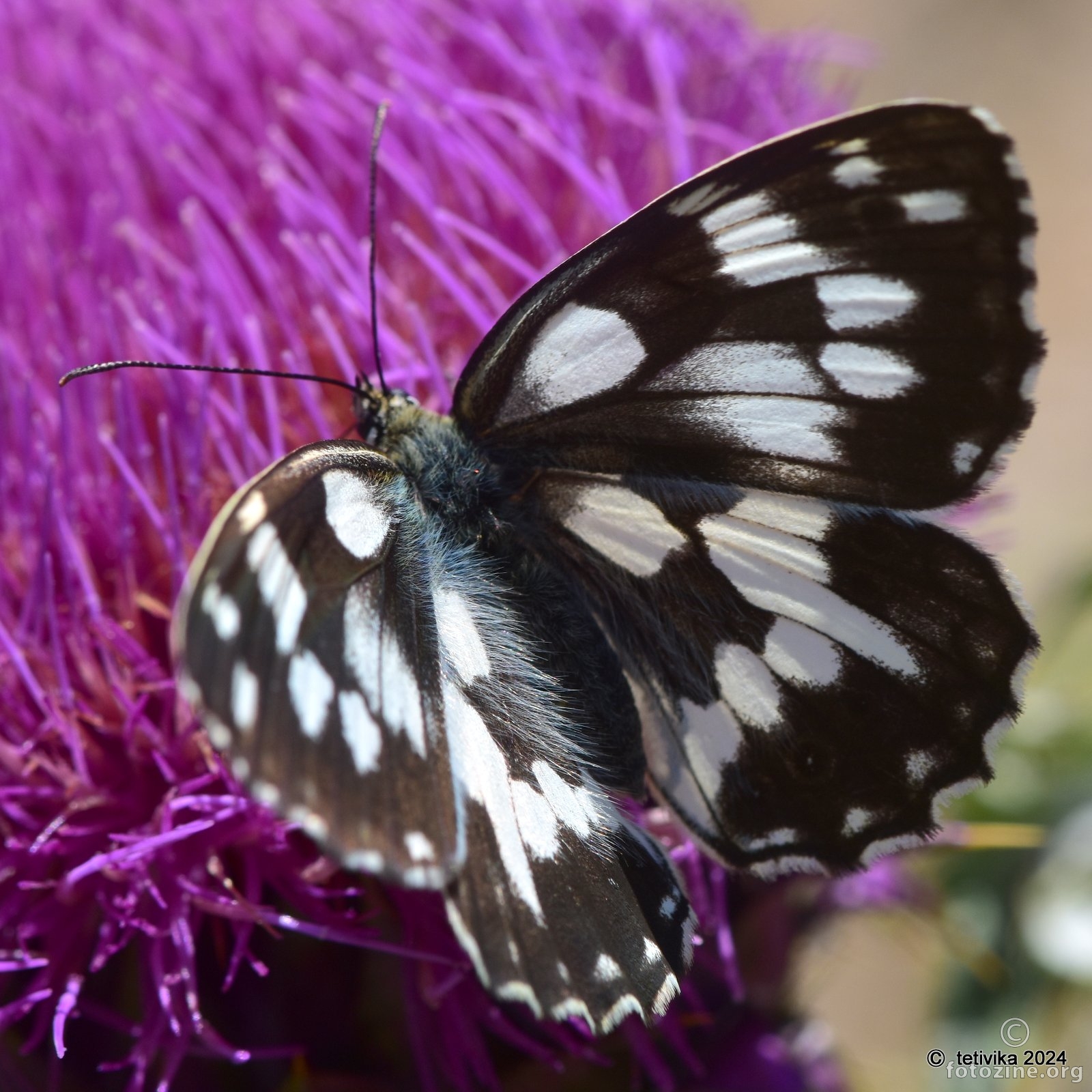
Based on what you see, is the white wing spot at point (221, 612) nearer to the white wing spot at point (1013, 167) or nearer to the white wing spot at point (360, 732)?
the white wing spot at point (360, 732)

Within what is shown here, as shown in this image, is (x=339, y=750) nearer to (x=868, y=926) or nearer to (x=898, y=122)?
(x=898, y=122)

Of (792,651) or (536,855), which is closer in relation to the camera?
(536,855)

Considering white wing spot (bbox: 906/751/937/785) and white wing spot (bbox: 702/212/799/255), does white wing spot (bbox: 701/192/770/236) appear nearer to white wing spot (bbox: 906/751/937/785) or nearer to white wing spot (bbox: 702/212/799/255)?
white wing spot (bbox: 702/212/799/255)

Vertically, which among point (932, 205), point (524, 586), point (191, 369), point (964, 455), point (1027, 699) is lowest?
point (1027, 699)

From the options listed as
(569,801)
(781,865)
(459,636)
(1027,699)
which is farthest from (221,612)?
(1027,699)

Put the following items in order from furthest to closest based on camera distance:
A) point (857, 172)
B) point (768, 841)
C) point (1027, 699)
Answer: point (1027, 699), point (768, 841), point (857, 172)

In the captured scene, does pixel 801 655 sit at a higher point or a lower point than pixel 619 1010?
higher

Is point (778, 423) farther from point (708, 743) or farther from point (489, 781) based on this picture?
point (489, 781)

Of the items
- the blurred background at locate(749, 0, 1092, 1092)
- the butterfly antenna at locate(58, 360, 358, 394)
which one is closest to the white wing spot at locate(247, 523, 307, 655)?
the butterfly antenna at locate(58, 360, 358, 394)

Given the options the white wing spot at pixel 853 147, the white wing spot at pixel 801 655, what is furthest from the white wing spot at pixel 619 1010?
the white wing spot at pixel 853 147
